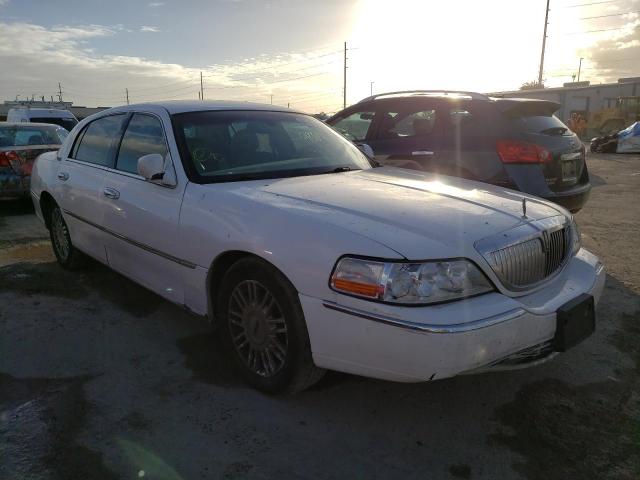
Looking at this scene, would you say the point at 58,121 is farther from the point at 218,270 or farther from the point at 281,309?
the point at 281,309

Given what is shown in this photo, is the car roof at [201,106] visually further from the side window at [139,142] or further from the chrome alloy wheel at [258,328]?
the chrome alloy wheel at [258,328]

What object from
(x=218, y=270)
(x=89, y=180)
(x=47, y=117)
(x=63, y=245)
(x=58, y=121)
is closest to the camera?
(x=218, y=270)

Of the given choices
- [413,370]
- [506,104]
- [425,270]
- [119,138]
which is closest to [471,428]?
[413,370]

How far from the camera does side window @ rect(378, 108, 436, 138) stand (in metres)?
5.84

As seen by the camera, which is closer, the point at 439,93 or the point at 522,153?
the point at 522,153

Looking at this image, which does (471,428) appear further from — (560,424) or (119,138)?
(119,138)

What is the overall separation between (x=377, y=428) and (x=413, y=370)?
547 millimetres

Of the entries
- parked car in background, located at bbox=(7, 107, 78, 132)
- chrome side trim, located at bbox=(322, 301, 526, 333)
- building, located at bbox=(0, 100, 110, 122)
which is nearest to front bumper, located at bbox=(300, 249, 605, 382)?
chrome side trim, located at bbox=(322, 301, 526, 333)

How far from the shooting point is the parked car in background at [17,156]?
7.96 m

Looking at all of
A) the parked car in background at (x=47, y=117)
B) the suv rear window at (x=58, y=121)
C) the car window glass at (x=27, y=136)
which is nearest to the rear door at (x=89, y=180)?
the car window glass at (x=27, y=136)

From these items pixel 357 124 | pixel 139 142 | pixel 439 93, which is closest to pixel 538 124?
pixel 439 93

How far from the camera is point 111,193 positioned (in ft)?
13.1

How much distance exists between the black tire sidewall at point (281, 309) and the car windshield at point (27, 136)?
6.90m

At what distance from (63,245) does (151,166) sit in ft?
7.57
